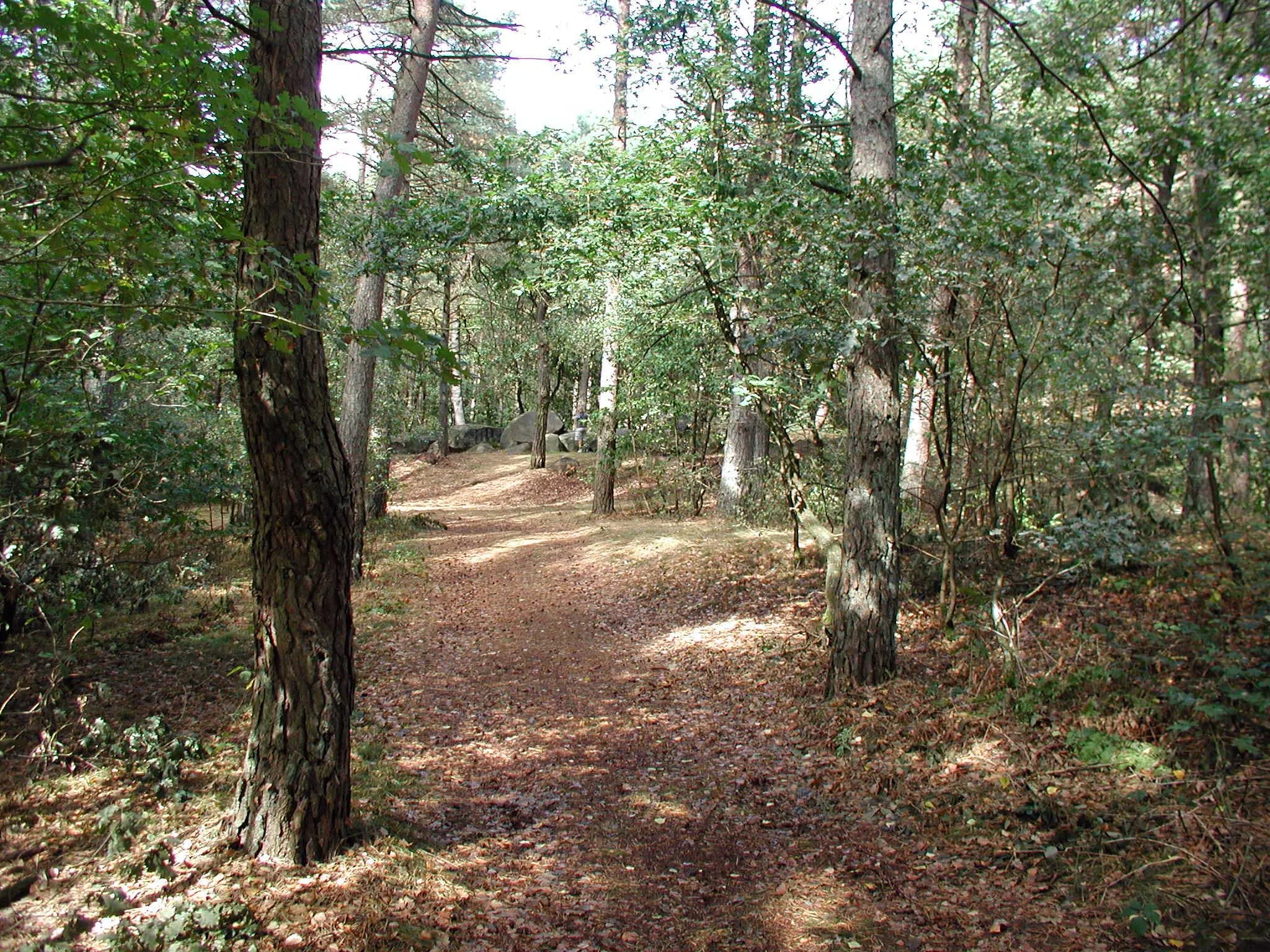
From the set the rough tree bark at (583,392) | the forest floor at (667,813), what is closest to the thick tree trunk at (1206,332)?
the forest floor at (667,813)

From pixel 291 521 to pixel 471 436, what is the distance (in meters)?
28.1

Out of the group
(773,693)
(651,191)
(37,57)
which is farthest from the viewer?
(651,191)

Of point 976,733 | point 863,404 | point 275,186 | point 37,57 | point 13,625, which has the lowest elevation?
point 976,733

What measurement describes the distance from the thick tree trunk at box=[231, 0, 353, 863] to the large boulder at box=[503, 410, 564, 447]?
26195 millimetres

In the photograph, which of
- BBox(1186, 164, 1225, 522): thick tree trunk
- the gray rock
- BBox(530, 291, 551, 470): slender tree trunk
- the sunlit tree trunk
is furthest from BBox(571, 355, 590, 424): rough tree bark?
BBox(1186, 164, 1225, 522): thick tree trunk

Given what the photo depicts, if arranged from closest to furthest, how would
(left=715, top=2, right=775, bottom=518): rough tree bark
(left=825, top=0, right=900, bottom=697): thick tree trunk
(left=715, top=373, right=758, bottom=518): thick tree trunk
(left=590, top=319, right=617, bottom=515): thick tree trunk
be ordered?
1. (left=825, top=0, right=900, bottom=697): thick tree trunk
2. (left=715, top=2, right=775, bottom=518): rough tree bark
3. (left=715, top=373, right=758, bottom=518): thick tree trunk
4. (left=590, top=319, right=617, bottom=515): thick tree trunk

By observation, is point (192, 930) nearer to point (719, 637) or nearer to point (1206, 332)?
point (719, 637)

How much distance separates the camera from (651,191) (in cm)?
805

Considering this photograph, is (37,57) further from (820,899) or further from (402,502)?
(402,502)

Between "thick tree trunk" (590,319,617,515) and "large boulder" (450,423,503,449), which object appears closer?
"thick tree trunk" (590,319,617,515)

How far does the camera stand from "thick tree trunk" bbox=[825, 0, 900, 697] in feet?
20.9

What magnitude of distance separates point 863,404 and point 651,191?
331 centimetres

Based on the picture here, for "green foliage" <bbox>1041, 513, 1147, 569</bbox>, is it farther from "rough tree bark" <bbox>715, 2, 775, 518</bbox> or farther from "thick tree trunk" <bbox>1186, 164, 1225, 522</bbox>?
"rough tree bark" <bbox>715, 2, 775, 518</bbox>

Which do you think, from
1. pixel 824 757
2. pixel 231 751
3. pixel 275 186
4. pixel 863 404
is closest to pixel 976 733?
pixel 824 757
